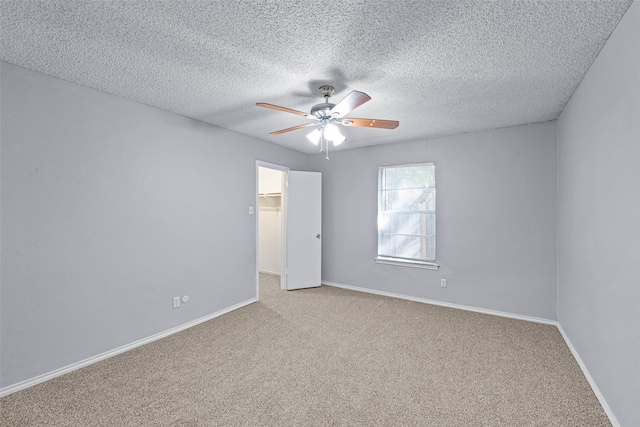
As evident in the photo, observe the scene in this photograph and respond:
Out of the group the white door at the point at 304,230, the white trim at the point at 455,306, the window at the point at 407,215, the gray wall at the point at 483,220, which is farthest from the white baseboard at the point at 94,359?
the window at the point at 407,215

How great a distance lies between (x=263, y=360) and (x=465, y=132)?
370 centimetres

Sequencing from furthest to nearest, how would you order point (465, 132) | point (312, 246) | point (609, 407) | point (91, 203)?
point (312, 246) < point (465, 132) < point (91, 203) < point (609, 407)

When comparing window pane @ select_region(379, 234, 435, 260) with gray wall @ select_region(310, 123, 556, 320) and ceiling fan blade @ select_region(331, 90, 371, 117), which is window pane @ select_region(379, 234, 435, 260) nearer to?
gray wall @ select_region(310, 123, 556, 320)

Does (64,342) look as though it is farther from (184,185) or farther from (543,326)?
(543,326)

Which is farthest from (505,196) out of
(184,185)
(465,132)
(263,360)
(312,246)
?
(184,185)

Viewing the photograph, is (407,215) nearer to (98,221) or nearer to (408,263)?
(408,263)

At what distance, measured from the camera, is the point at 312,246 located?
4.84 metres

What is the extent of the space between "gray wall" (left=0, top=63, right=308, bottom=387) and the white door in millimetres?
1212

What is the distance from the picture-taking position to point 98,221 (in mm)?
2502

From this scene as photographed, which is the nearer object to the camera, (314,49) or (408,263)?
(314,49)

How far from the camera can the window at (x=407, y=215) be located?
4.11 meters

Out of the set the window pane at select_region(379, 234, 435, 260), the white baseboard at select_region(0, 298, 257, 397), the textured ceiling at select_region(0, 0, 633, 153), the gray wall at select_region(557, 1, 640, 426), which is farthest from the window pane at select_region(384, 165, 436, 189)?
the white baseboard at select_region(0, 298, 257, 397)

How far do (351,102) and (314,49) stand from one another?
1.42ft

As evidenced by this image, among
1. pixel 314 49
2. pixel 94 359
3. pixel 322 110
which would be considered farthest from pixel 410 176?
pixel 94 359
